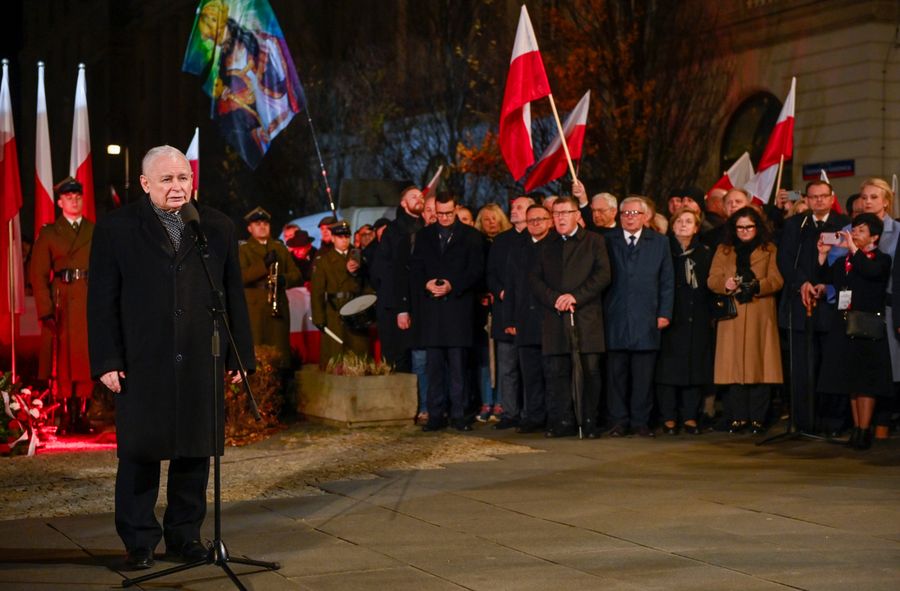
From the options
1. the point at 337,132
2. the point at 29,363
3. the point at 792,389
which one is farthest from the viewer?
the point at 337,132

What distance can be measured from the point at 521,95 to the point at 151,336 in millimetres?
7798

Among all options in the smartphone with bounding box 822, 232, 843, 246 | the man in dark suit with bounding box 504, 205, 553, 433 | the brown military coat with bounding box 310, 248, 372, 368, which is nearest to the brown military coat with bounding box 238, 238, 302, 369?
the brown military coat with bounding box 310, 248, 372, 368

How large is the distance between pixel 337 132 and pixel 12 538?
1238 inches

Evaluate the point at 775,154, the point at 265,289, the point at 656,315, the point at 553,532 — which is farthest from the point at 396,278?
the point at 553,532

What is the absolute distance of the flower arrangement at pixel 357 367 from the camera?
14150 millimetres

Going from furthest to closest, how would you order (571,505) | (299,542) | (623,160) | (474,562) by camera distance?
1. (623,160)
2. (571,505)
3. (299,542)
4. (474,562)

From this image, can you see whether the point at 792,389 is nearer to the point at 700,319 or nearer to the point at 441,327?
the point at 700,319

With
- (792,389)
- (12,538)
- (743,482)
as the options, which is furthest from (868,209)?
(12,538)

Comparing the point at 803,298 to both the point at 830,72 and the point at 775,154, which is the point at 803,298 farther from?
the point at 830,72

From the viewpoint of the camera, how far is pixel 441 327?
13.9m

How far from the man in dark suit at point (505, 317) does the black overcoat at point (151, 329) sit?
6.58 meters

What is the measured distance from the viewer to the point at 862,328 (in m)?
12.1

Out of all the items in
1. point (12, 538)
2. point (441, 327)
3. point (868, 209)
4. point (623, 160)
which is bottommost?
point (12, 538)

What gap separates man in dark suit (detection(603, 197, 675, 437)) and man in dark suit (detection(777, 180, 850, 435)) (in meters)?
1.04
